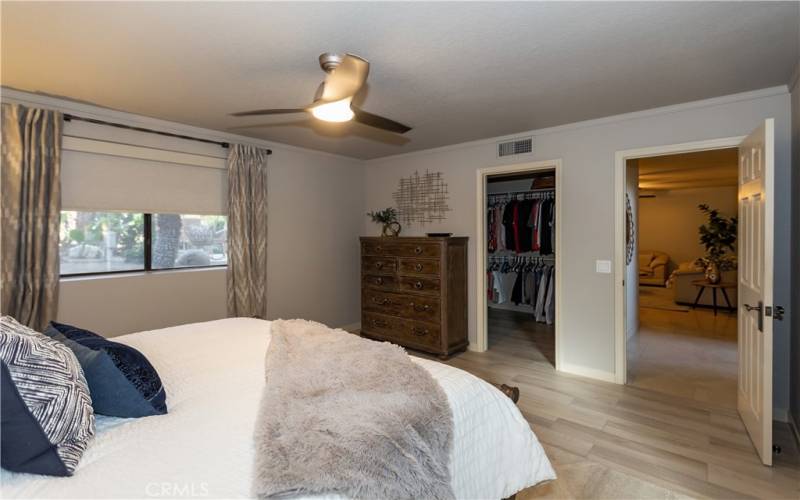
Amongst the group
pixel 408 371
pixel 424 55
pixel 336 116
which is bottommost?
pixel 408 371

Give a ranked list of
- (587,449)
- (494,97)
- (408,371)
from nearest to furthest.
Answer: (408,371) < (587,449) < (494,97)

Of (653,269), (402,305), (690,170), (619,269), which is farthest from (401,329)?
(653,269)

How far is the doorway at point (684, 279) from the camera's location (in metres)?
3.62

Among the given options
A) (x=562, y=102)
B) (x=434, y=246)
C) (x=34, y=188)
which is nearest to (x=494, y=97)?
(x=562, y=102)

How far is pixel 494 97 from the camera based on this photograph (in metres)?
2.88

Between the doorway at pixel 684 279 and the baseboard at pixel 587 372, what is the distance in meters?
0.16

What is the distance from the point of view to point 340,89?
197 centimetres

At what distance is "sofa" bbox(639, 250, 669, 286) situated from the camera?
8.44m

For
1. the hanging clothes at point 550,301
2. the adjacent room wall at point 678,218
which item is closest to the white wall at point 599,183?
the hanging clothes at point 550,301

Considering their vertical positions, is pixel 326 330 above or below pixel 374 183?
below

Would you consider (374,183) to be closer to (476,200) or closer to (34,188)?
(476,200)

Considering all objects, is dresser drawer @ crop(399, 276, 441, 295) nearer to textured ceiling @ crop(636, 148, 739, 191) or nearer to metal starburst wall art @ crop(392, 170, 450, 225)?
metal starburst wall art @ crop(392, 170, 450, 225)

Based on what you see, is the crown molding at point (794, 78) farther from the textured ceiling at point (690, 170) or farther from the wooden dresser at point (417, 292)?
the wooden dresser at point (417, 292)

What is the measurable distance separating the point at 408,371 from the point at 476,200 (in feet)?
9.83
